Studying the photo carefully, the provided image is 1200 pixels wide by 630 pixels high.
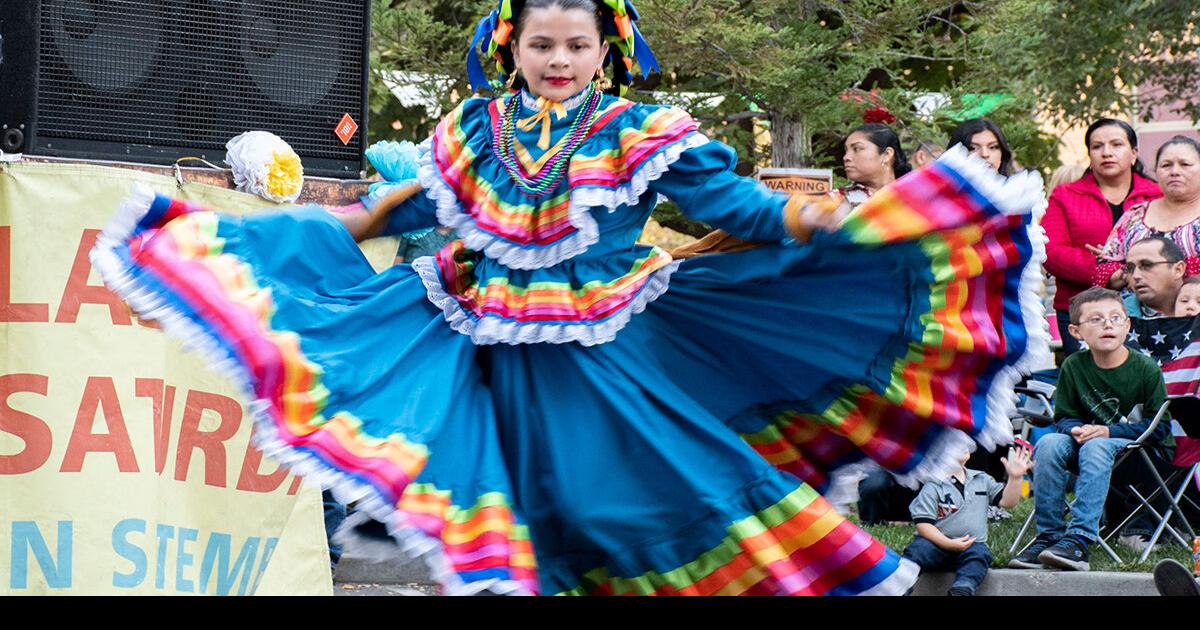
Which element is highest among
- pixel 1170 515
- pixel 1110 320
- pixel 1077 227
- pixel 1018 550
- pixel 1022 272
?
pixel 1022 272

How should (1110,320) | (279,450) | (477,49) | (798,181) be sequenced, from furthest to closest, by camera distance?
(798,181) < (1110,320) < (477,49) < (279,450)

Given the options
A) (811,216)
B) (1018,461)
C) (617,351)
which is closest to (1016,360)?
(811,216)

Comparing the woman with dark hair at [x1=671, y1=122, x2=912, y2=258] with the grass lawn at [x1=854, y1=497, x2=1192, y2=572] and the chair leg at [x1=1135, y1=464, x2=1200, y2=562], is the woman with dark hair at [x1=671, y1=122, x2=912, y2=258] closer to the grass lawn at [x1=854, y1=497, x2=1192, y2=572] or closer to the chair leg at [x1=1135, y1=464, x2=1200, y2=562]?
the grass lawn at [x1=854, y1=497, x2=1192, y2=572]

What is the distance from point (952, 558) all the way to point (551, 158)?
2.81 meters

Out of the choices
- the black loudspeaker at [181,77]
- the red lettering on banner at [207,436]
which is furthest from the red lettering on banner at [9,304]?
the black loudspeaker at [181,77]

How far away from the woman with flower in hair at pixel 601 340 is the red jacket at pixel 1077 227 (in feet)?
11.1

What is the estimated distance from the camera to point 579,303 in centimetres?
376

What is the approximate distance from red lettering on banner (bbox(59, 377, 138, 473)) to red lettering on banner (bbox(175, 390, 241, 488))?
16 cm

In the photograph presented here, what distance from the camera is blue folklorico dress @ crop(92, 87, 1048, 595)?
3527mm

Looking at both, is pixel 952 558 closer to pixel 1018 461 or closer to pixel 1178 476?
pixel 1018 461

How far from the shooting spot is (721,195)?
148 inches

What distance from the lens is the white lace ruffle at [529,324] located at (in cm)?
369
